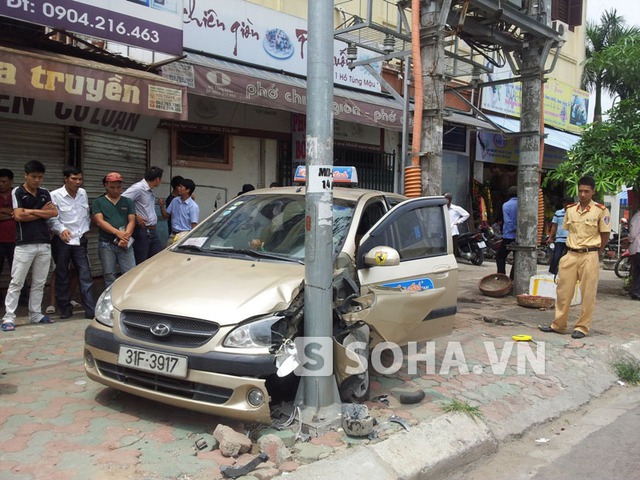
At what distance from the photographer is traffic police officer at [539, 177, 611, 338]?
6863mm

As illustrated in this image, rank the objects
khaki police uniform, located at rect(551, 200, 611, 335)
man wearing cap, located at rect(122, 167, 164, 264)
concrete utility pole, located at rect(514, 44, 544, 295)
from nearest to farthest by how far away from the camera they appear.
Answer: khaki police uniform, located at rect(551, 200, 611, 335)
man wearing cap, located at rect(122, 167, 164, 264)
concrete utility pole, located at rect(514, 44, 544, 295)

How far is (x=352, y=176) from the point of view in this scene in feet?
18.0

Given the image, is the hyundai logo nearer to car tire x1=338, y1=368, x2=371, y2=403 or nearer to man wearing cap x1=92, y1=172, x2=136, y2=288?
car tire x1=338, y1=368, x2=371, y2=403

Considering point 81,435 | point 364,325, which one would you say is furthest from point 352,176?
point 81,435

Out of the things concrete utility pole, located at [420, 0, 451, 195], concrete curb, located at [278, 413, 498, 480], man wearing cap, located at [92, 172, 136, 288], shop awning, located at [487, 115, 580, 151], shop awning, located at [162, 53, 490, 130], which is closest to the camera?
concrete curb, located at [278, 413, 498, 480]

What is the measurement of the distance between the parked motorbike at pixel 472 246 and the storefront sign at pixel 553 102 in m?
4.04

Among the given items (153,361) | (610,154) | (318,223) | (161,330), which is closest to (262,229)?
(318,223)

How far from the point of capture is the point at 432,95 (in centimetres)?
753

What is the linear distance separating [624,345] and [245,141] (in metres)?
7.34

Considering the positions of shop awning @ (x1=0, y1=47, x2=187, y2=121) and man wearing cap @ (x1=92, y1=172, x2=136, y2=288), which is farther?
man wearing cap @ (x1=92, y1=172, x2=136, y2=288)

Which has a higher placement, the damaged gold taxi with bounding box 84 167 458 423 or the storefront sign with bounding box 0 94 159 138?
the storefront sign with bounding box 0 94 159 138

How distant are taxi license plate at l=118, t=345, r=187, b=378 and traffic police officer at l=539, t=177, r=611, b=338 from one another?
5102 mm

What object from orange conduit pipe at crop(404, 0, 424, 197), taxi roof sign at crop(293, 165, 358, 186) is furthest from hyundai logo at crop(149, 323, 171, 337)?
orange conduit pipe at crop(404, 0, 424, 197)

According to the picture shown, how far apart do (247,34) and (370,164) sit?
4827 mm
